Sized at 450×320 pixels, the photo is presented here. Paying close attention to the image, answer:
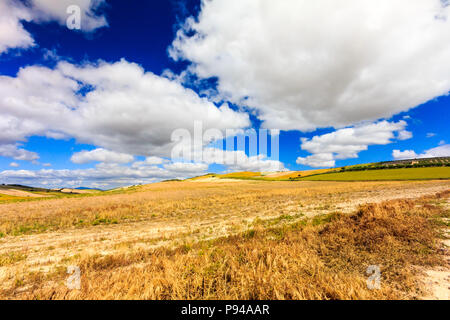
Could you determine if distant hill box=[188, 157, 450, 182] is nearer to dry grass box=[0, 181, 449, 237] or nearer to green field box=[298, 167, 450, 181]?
green field box=[298, 167, 450, 181]

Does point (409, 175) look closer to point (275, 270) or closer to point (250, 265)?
point (275, 270)

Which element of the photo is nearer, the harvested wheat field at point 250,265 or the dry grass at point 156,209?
the harvested wheat field at point 250,265

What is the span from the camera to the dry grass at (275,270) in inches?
172

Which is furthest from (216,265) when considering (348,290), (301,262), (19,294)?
(19,294)

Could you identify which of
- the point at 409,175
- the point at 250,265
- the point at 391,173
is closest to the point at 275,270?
the point at 250,265

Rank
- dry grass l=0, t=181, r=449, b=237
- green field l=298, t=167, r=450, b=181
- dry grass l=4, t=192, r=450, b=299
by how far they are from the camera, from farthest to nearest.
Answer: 1. green field l=298, t=167, r=450, b=181
2. dry grass l=0, t=181, r=449, b=237
3. dry grass l=4, t=192, r=450, b=299

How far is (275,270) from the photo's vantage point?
5.20 meters

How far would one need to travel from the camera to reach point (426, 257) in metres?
5.89

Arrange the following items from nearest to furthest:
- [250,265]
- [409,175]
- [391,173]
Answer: [250,265] → [409,175] → [391,173]

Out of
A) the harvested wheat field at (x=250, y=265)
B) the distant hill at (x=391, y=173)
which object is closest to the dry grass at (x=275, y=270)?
the harvested wheat field at (x=250, y=265)

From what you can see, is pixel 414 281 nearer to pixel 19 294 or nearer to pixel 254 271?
pixel 254 271

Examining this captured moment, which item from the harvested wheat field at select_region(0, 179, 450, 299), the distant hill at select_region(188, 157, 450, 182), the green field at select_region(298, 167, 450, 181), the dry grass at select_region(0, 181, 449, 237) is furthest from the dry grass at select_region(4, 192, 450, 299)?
the distant hill at select_region(188, 157, 450, 182)

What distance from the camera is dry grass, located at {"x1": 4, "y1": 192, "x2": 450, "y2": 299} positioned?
438cm

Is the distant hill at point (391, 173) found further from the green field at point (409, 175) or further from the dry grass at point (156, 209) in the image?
the dry grass at point (156, 209)
